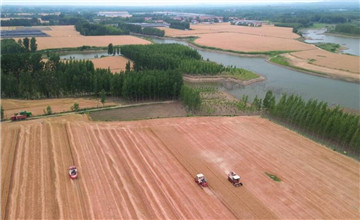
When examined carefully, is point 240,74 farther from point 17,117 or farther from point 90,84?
point 17,117

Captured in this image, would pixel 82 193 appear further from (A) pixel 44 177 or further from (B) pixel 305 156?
(B) pixel 305 156

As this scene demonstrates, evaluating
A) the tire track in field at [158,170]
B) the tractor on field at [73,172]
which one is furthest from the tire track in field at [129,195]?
the tractor on field at [73,172]

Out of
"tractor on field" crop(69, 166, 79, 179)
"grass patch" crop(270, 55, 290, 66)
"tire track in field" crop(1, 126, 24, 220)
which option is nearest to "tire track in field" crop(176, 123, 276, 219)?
"tractor on field" crop(69, 166, 79, 179)

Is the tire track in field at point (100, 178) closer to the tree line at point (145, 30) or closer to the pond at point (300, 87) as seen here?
the pond at point (300, 87)

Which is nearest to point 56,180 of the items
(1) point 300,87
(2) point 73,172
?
(2) point 73,172

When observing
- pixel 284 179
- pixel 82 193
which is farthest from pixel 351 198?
pixel 82 193

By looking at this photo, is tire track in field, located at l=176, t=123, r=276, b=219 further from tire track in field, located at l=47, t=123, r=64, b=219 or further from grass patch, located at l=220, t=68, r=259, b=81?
grass patch, located at l=220, t=68, r=259, b=81

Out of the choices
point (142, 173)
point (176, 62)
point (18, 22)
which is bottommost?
point (142, 173)
